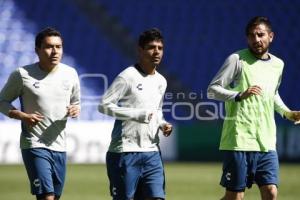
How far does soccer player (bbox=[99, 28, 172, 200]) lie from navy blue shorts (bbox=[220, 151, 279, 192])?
24.8 inches

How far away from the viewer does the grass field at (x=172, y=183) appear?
10172 millimetres

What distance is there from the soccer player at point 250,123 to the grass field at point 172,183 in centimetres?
304

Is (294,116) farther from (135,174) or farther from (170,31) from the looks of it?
(170,31)

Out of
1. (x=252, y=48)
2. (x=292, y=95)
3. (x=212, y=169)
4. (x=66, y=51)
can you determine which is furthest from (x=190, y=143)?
(x=252, y=48)

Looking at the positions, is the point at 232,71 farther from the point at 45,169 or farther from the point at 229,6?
the point at 229,6

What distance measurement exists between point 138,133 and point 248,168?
3.13 feet

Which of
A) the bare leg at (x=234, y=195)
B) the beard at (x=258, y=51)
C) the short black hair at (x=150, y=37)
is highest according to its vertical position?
the short black hair at (x=150, y=37)

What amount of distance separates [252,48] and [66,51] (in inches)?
455

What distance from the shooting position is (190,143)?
50.9 ft

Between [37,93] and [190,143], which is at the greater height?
[37,93]

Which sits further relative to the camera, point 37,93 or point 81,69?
point 81,69

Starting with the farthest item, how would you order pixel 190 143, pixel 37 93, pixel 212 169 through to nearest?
pixel 190 143
pixel 212 169
pixel 37 93

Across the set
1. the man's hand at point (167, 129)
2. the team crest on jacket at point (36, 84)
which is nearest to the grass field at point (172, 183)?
the team crest on jacket at point (36, 84)

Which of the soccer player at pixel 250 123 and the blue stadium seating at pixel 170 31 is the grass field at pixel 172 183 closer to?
the soccer player at pixel 250 123
